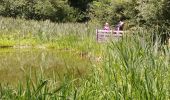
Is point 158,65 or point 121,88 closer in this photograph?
point 121,88

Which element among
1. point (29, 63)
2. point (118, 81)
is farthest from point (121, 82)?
point (29, 63)

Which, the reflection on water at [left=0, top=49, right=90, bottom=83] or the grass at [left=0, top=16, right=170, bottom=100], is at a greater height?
the grass at [left=0, top=16, right=170, bottom=100]

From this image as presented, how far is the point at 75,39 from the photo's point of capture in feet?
55.5

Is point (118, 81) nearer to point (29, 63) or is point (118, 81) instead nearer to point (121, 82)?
point (121, 82)

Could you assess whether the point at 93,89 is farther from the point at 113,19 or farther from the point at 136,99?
the point at 113,19

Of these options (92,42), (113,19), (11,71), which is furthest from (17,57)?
(113,19)

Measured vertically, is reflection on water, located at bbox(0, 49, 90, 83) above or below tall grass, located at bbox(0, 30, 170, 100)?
below

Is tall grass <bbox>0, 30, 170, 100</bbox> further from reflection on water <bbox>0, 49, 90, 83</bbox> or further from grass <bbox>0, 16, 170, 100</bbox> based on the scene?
reflection on water <bbox>0, 49, 90, 83</bbox>

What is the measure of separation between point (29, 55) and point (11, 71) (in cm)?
428

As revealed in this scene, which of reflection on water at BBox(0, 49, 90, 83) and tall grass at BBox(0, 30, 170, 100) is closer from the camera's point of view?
tall grass at BBox(0, 30, 170, 100)

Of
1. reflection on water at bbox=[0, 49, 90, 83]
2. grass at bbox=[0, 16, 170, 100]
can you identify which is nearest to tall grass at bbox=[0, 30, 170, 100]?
grass at bbox=[0, 16, 170, 100]

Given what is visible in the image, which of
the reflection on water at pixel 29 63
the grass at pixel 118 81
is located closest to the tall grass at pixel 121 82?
the grass at pixel 118 81

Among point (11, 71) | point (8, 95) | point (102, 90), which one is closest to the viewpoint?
point (8, 95)

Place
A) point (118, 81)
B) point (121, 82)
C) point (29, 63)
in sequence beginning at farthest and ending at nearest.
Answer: point (29, 63) → point (118, 81) → point (121, 82)
